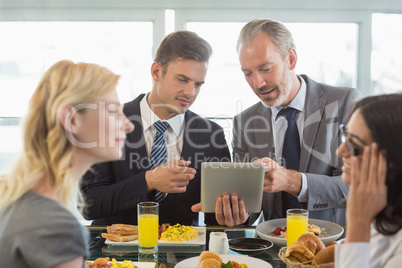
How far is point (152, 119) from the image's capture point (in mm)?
2641

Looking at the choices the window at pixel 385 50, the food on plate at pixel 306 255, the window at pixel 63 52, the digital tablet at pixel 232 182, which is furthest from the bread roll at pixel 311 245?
the window at pixel 385 50

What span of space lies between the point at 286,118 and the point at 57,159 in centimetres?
173

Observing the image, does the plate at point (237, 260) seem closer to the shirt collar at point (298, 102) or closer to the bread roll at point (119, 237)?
the bread roll at point (119, 237)

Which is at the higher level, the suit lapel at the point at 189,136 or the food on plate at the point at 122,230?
the suit lapel at the point at 189,136

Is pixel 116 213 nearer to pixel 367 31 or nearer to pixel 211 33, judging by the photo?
pixel 211 33

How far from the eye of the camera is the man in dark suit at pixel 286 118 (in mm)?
2627

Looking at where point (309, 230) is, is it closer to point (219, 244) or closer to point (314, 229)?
point (314, 229)

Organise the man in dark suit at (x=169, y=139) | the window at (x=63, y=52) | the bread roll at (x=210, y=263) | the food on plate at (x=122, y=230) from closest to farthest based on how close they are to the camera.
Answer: the bread roll at (x=210, y=263)
the food on plate at (x=122, y=230)
the man in dark suit at (x=169, y=139)
the window at (x=63, y=52)

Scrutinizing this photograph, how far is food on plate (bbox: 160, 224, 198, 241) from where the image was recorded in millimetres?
1915

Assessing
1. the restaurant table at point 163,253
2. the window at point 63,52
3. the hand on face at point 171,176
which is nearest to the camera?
the restaurant table at point 163,253

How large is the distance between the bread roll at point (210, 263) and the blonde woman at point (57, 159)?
45cm

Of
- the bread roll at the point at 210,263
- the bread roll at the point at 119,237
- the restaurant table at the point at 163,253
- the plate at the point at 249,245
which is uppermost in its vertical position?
the bread roll at the point at 210,263

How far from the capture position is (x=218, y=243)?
178 cm

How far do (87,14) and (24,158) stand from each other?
339 cm
